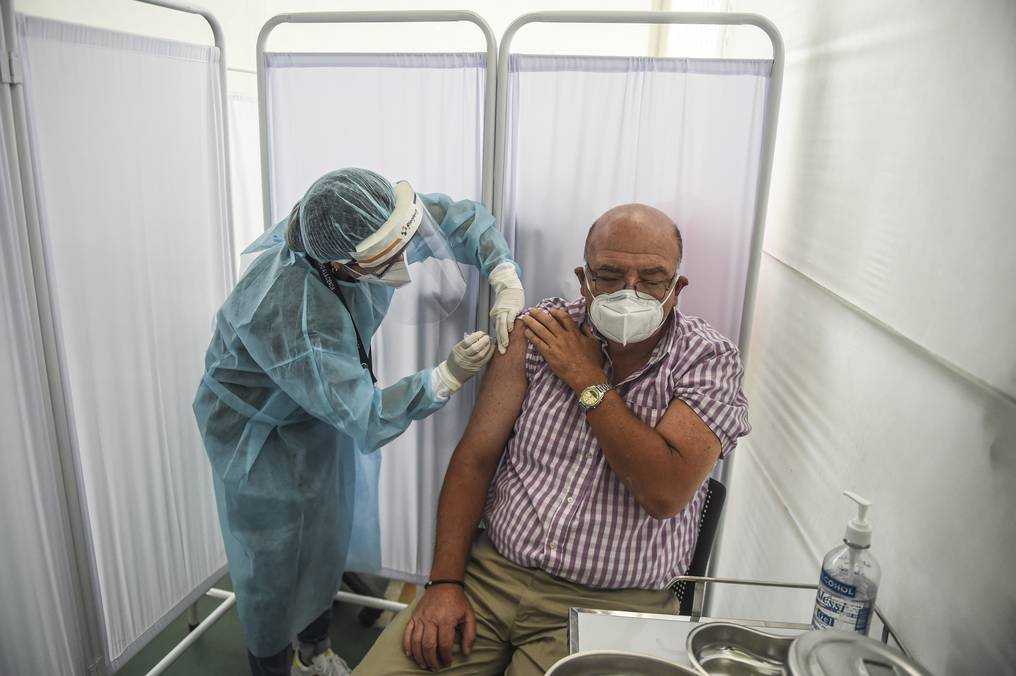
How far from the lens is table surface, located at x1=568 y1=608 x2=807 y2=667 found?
3.61ft

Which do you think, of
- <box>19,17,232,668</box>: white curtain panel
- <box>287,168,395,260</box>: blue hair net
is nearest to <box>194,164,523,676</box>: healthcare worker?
<box>287,168,395,260</box>: blue hair net

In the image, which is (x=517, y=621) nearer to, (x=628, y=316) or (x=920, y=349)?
(x=628, y=316)

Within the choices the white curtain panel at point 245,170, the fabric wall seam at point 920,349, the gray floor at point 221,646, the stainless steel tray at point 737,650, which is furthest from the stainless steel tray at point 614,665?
the white curtain panel at point 245,170

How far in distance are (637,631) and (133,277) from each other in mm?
1561

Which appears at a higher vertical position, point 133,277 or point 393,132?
point 393,132

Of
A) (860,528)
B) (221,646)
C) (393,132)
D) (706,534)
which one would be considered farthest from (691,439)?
(221,646)

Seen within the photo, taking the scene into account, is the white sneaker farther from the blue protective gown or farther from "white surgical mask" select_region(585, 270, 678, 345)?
"white surgical mask" select_region(585, 270, 678, 345)

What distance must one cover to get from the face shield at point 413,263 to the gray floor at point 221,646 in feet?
3.74

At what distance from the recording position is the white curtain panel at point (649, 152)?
1717 millimetres

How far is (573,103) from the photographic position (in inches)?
69.8

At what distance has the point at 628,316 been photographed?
147cm

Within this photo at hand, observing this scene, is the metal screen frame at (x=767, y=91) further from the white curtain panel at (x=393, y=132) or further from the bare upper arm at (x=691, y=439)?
the bare upper arm at (x=691, y=439)

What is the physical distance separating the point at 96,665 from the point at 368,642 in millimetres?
794

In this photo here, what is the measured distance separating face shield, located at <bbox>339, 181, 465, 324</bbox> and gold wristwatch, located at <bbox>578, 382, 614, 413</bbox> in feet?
1.57
